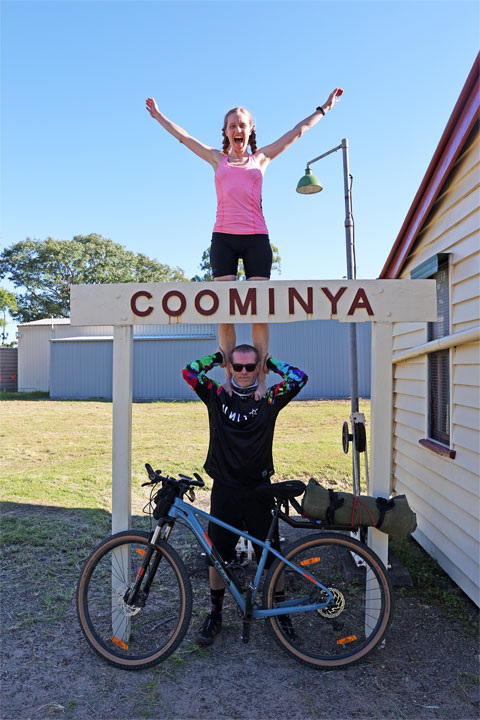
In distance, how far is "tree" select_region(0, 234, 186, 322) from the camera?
127 ft

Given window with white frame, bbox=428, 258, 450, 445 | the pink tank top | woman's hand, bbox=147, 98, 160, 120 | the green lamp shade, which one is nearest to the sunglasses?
the pink tank top

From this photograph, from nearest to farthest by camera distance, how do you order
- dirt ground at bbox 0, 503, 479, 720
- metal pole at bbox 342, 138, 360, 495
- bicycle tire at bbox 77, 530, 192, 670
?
dirt ground at bbox 0, 503, 479, 720
bicycle tire at bbox 77, 530, 192, 670
metal pole at bbox 342, 138, 360, 495

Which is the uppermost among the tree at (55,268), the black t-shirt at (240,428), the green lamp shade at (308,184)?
the tree at (55,268)

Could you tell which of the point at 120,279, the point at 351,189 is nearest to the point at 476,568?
the point at 351,189

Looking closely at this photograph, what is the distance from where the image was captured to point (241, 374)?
123 inches

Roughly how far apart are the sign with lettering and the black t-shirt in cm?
39

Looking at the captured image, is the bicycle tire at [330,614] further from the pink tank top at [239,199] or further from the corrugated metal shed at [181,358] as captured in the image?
the corrugated metal shed at [181,358]

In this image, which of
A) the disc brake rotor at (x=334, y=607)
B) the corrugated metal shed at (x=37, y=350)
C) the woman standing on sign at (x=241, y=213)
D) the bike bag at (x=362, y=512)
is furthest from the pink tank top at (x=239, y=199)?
the corrugated metal shed at (x=37, y=350)

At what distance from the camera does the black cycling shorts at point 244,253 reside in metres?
3.43

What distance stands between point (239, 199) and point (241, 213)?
102mm

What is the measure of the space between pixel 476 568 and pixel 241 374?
231cm

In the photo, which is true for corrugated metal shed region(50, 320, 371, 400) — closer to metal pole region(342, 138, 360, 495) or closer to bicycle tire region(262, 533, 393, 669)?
metal pole region(342, 138, 360, 495)

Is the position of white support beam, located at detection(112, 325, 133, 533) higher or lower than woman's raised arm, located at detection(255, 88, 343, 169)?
lower

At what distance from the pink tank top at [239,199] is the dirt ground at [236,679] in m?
2.76
